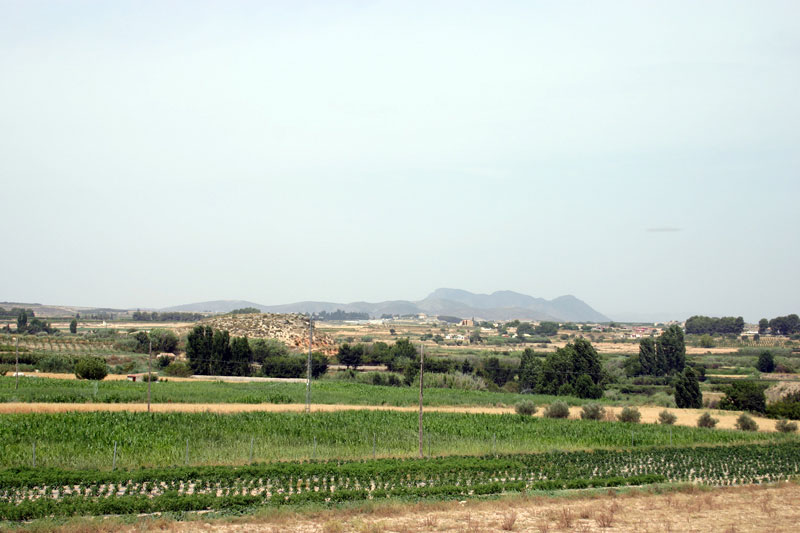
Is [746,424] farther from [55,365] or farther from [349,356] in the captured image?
[55,365]

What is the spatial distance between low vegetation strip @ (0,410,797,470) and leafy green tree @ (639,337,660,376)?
194 ft

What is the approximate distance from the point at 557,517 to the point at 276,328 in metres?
120

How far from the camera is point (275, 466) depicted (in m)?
26.6

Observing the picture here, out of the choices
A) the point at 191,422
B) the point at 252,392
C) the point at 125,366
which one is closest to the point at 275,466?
the point at 191,422

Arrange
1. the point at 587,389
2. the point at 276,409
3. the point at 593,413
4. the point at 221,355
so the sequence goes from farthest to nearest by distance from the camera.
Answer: the point at 221,355, the point at 587,389, the point at 593,413, the point at 276,409

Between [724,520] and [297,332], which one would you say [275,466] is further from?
[297,332]

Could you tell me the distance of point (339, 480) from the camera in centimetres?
2531

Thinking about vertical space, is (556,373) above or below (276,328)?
below

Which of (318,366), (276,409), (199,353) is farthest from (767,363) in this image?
(276,409)

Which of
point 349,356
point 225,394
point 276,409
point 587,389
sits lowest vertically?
point 587,389

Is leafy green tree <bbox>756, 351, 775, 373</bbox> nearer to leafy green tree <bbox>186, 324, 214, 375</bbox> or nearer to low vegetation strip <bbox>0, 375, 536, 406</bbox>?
low vegetation strip <bbox>0, 375, 536, 406</bbox>

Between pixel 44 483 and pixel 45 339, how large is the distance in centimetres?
9979

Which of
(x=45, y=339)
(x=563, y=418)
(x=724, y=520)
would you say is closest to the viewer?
(x=724, y=520)

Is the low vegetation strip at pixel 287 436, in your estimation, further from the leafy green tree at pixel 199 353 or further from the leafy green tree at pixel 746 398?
the leafy green tree at pixel 199 353
